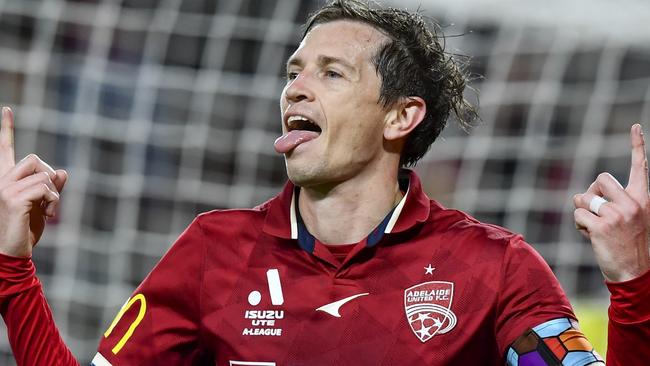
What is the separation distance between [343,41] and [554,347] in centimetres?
101

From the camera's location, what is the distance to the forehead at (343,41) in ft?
9.71

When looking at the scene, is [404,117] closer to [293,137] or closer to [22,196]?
[293,137]

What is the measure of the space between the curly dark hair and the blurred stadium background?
253 cm

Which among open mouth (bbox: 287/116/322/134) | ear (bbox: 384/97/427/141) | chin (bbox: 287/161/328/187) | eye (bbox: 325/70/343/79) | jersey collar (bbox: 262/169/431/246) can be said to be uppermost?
eye (bbox: 325/70/343/79)

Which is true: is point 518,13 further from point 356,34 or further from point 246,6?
Result: point 356,34

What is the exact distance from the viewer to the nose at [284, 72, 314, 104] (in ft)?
9.46

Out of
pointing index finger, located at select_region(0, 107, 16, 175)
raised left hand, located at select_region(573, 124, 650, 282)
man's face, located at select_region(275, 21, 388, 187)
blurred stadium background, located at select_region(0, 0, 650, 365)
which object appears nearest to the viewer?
raised left hand, located at select_region(573, 124, 650, 282)

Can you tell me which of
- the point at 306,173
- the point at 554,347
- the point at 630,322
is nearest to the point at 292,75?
the point at 306,173

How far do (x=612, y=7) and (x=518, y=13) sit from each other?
0.48 metres

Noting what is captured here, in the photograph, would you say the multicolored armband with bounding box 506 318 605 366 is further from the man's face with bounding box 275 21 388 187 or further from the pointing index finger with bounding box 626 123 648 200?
the man's face with bounding box 275 21 388 187

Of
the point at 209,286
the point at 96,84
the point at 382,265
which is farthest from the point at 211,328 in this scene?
the point at 96,84

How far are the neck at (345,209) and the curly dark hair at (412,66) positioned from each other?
0.77 feet

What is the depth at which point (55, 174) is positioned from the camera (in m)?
2.68

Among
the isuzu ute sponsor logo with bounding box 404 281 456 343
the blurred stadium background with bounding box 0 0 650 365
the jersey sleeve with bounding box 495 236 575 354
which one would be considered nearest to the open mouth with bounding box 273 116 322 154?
the isuzu ute sponsor logo with bounding box 404 281 456 343
